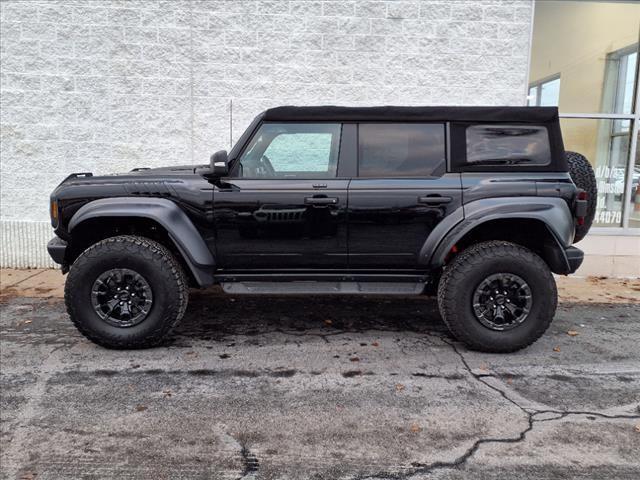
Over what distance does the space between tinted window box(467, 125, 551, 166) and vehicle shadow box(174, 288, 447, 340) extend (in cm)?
169

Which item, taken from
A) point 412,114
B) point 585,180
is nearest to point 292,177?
point 412,114

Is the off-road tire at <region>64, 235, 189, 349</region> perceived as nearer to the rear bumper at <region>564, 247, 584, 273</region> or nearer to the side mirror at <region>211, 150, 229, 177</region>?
the side mirror at <region>211, 150, 229, 177</region>

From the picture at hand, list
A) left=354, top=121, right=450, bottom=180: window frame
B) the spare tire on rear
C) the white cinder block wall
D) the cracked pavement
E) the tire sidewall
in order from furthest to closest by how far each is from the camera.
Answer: the white cinder block wall, the spare tire on rear, left=354, top=121, right=450, bottom=180: window frame, the tire sidewall, the cracked pavement

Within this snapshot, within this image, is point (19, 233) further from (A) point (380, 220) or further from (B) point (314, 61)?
(A) point (380, 220)

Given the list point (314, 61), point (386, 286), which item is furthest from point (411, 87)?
point (386, 286)

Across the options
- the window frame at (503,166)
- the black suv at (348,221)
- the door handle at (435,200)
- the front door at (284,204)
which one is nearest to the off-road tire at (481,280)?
the black suv at (348,221)

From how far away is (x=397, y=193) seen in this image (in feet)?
13.4

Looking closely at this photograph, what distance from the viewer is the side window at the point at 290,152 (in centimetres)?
420

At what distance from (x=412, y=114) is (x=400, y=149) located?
1.04 ft

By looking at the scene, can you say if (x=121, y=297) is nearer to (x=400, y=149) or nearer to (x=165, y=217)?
(x=165, y=217)

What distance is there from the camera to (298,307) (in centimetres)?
549

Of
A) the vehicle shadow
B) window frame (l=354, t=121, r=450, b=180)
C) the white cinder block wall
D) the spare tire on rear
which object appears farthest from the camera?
the white cinder block wall

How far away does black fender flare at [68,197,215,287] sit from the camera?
3.98 meters

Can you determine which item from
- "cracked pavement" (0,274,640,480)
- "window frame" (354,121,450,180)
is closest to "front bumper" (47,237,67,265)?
"cracked pavement" (0,274,640,480)
